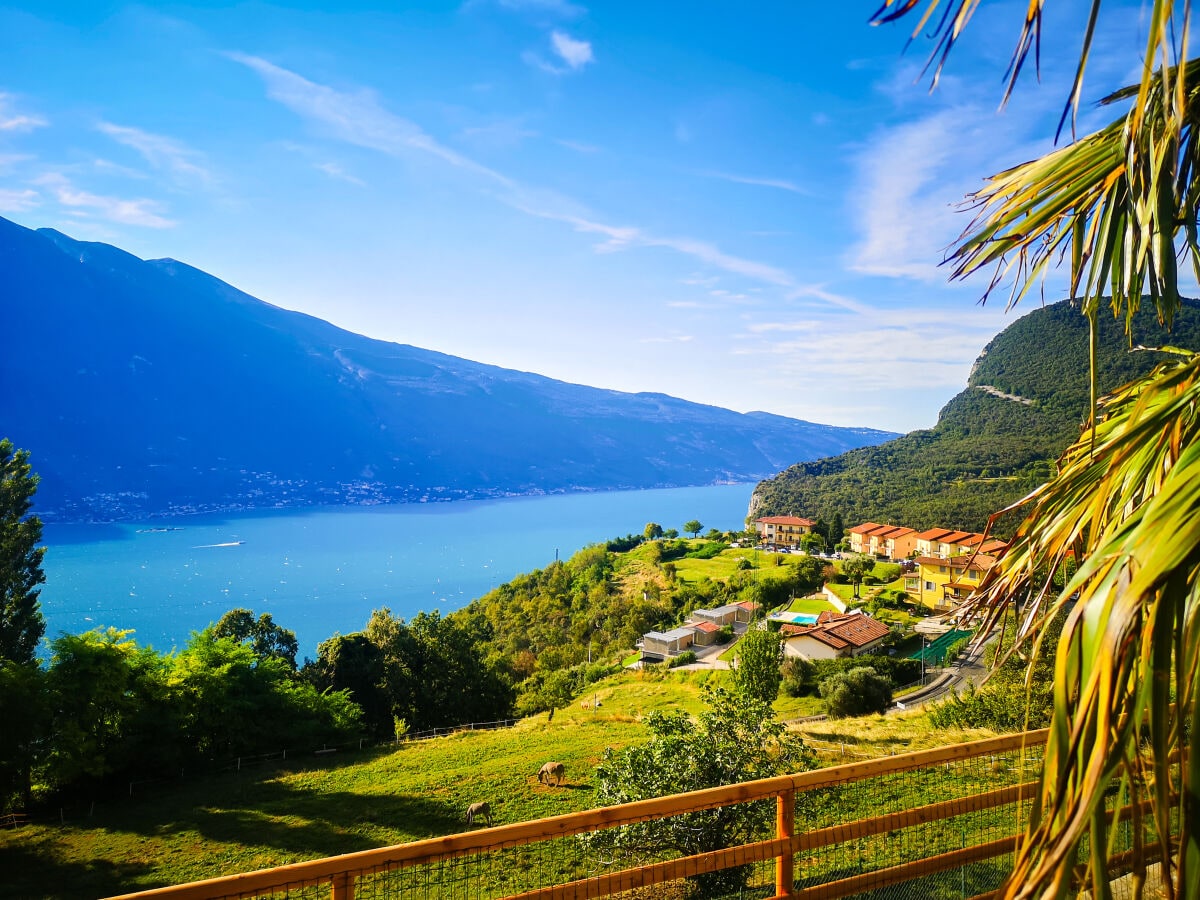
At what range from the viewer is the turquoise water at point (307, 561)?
64.8 metres

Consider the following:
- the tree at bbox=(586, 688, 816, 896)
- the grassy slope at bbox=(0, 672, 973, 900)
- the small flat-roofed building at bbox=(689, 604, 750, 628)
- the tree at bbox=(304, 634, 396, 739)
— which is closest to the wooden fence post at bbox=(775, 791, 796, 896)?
the tree at bbox=(586, 688, 816, 896)

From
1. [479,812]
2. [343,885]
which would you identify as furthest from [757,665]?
[343,885]

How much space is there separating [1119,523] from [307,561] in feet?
343

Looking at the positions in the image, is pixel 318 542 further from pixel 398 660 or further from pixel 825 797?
pixel 825 797

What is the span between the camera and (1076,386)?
75.4 meters

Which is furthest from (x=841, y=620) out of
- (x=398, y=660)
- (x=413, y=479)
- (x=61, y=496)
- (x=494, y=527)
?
(x=413, y=479)

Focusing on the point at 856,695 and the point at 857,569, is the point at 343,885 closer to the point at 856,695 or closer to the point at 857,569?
the point at 856,695

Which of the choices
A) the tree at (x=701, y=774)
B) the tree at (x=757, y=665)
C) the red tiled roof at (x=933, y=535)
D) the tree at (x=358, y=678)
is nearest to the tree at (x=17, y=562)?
the tree at (x=358, y=678)

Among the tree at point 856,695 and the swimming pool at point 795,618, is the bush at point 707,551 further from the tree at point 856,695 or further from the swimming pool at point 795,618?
the tree at point 856,695

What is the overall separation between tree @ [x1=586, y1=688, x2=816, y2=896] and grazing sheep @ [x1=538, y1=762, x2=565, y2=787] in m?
5.83

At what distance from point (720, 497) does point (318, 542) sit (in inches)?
4325

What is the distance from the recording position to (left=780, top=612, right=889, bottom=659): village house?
28000mm

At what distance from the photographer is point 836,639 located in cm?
2834

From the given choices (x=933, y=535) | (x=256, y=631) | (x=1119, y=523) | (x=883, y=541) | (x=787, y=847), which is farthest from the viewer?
(x=883, y=541)
